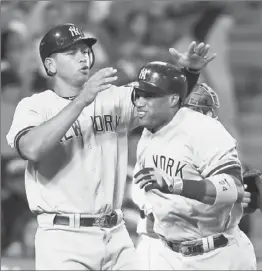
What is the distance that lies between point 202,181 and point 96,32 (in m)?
3.82

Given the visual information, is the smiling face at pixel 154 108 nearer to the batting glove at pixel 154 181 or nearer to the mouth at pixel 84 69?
the mouth at pixel 84 69

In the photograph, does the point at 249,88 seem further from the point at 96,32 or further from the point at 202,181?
the point at 202,181

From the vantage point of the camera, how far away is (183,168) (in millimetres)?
3195

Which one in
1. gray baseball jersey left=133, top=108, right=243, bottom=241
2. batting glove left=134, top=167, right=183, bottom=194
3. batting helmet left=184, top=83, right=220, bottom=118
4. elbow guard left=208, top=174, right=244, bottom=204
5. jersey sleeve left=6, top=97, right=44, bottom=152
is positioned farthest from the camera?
batting helmet left=184, top=83, right=220, bottom=118

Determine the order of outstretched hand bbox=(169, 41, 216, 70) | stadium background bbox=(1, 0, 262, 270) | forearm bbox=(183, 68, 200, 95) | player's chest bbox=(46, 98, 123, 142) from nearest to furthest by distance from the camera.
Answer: player's chest bbox=(46, 98, 123, 142), outstretched hand bbox=(169, 41, 216, 70), forearm bbox=(183, 68, 200, 95), stadium background bbox=(1, 0, 262, 270)

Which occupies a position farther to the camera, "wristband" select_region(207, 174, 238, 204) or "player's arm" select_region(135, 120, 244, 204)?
"wristband" select_region(207, 174, 238, 204)

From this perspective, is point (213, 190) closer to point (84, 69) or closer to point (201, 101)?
point (84, 69)

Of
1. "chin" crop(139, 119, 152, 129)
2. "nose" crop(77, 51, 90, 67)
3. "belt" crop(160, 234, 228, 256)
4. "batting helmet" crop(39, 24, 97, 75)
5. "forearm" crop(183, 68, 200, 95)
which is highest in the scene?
"batting helmet" crop(39, 24, 97, 75)

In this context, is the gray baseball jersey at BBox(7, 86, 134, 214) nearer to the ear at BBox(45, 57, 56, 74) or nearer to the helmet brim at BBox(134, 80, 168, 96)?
the ear at BBox(45, 57, 56, 74)

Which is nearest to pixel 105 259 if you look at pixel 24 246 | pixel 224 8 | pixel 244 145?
pixel 24 246

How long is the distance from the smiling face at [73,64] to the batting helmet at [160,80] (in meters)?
0.26

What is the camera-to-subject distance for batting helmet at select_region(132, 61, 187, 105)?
3236 millimetres

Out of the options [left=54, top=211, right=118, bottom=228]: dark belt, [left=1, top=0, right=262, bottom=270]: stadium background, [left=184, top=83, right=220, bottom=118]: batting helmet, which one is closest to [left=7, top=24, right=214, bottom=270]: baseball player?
[left=54, top=211, right=118, bottom=228]: dark belt

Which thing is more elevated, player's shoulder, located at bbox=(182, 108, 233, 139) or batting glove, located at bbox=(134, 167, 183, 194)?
player's shoulder, located at bbox=(182, 108, 233, 139)
